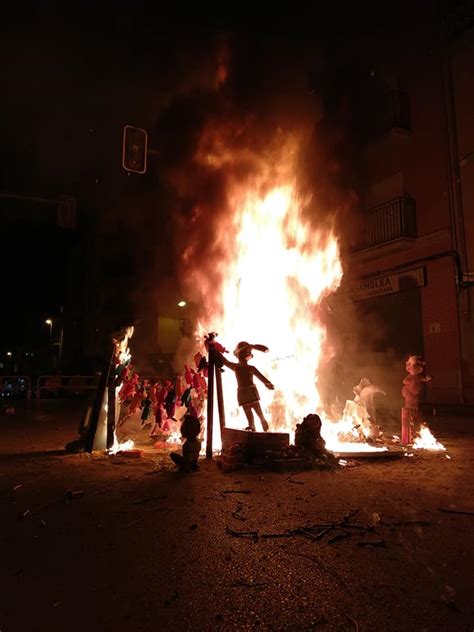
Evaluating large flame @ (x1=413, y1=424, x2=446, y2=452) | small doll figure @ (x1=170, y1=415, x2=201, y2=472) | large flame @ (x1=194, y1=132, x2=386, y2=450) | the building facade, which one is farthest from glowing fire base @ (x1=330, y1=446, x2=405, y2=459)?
the building facade

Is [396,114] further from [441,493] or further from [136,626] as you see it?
[136,626]

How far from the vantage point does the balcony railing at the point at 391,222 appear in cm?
1661

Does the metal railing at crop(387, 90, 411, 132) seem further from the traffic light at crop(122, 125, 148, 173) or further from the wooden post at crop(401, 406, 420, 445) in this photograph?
the wooden post at crop(401, 406, 420, 445)

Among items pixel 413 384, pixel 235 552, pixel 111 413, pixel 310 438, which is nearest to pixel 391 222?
pixel 413 384

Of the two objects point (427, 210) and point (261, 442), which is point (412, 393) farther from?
point (427, 210)

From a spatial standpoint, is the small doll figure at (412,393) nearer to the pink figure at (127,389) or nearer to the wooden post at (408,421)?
the wooden post at (408,421)

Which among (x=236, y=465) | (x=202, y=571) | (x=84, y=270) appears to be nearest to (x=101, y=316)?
(x=84, y=270)

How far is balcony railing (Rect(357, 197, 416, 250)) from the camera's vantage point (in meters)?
16.6

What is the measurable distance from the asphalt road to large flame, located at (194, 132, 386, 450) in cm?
379

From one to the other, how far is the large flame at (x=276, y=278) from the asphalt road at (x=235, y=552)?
12.4 feet

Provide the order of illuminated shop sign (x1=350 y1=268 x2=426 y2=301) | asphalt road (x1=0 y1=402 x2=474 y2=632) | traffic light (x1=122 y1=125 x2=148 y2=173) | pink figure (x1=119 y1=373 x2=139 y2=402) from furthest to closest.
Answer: illuminated shop sign (x1=350 y1=268 x2=426 y2=301)
pink figure (x1=119 y1=373 x2=139 y2=402)
traffic light (x1=122 y1=125 x2=148 y2=173)
asphalt road (x1=0 y1=402 x2=474 y2=632)

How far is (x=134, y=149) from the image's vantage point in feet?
28.8

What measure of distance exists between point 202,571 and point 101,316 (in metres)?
37.5

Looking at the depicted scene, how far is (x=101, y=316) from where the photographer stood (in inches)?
1542
